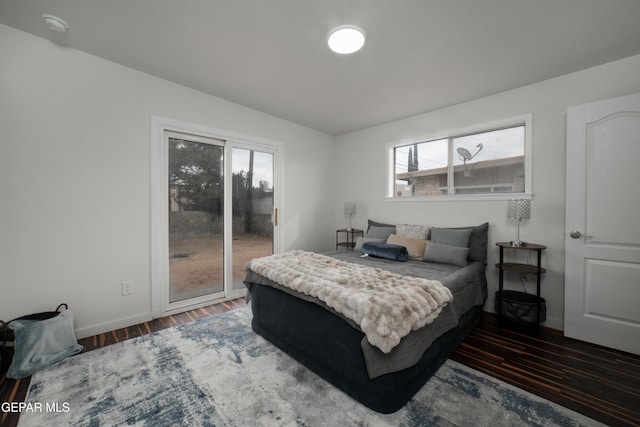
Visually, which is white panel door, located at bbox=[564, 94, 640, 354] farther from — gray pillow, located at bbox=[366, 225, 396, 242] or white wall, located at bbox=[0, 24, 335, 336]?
white wall, located at bbox=[0, 24, 335, 336]

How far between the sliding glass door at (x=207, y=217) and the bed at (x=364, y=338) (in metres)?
1.08

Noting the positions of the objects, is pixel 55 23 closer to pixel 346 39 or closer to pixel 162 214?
pixel 162 214

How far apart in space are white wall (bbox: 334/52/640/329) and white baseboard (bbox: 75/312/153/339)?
3.54 m

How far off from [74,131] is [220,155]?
4.56 feet

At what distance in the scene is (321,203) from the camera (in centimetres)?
465

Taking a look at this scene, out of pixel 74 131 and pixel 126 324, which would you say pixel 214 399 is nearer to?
pixel 126 324

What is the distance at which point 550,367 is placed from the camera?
1934mm

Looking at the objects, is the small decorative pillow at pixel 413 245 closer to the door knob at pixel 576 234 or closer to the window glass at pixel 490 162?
the window glass at pixel 490 162

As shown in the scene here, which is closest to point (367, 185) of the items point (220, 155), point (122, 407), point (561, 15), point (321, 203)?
point (321, 203)

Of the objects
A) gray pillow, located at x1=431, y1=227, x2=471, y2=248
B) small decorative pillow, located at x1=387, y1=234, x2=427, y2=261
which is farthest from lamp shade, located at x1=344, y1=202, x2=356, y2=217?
gray pillow, located at x1=431, y1=227, x2=471, y2=248

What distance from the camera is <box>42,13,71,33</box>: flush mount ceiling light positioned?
1.87 m

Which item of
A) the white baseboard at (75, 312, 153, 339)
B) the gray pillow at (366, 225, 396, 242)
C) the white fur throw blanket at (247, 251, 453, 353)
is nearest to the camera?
the white fur throw blanket at (247, 251, 453, 353)

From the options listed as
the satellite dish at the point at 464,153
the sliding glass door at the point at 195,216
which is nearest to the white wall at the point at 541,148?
the satellite dish at the point at 464,153

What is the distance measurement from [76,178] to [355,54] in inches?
111
